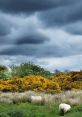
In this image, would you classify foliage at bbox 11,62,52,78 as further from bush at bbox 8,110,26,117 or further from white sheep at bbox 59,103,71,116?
bush at bbox 8,110,26,117

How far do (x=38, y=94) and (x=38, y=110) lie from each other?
12.9 feet

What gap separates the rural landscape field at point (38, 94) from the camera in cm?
2098

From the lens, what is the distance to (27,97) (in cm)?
2472

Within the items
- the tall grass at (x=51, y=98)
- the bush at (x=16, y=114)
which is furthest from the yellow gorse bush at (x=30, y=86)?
the bush at (x=16, y=114)

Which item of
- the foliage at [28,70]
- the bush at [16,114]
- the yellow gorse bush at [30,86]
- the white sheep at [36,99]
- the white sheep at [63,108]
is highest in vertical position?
the foliage at [28,70]

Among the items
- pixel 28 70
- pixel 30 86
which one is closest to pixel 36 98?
pixel 30 86

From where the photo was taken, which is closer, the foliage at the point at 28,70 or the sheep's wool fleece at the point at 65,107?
the sheep's wool fleece at the point at 65,107

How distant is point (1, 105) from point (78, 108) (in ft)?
13.7

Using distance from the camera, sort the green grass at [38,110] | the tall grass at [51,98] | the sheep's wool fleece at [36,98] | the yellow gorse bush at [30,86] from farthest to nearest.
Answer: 1. the yellow gorse bush at [30,86]
2. the sheep's wool fleece at [36,98]
3. the tall grass at [51,98]
4. the green grass at [38,110]

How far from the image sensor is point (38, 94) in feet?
84.3

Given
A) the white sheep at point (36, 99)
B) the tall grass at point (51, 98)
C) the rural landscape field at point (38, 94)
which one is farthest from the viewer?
the white sheep at point (36, 99)

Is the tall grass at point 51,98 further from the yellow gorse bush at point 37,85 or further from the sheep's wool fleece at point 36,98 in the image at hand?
the yellow gorse bush at point 37,85

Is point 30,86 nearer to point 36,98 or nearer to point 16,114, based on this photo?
point 36,98

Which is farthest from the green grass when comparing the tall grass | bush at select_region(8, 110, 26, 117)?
the tall grass
